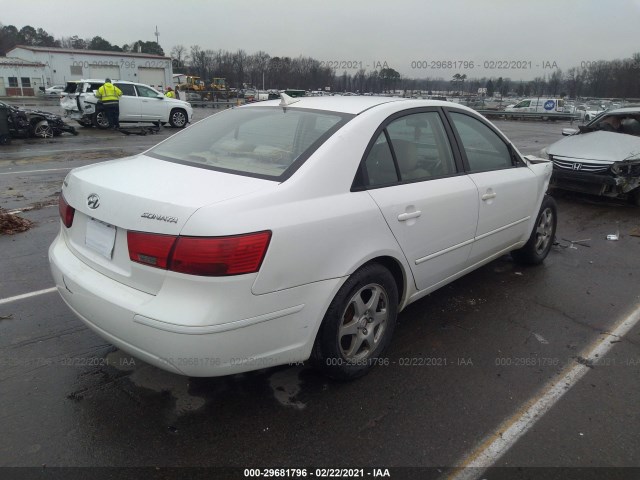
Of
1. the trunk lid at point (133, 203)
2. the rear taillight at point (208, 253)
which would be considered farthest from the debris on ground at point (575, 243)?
the rear taillight at point (208, 253)

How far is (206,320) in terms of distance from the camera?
6.86ft

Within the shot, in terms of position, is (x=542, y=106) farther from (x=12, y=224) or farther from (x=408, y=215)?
(x=408, y=215)

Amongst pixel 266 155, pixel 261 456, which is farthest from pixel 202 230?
pixel 261 456

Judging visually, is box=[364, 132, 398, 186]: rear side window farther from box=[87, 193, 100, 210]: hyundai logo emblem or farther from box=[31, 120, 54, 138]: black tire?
box=[31, 120, 54, 138]: black tire

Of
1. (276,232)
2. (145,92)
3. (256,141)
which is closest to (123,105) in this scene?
(145,92)

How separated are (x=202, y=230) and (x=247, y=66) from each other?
82008 millimetres

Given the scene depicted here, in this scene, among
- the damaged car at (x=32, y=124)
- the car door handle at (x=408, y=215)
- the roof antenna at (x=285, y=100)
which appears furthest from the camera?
the damaged car at (x=32, y=124)

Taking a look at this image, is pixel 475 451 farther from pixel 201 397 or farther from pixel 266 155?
pixel 266 155

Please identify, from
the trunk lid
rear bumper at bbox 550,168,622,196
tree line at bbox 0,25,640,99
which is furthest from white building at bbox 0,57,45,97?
the trunk lid

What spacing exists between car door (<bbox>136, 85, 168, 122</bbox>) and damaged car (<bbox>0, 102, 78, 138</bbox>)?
320cm

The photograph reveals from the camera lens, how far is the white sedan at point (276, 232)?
83.4 inches

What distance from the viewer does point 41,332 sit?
10.9ft

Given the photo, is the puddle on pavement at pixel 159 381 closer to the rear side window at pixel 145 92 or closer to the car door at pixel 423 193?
the car door at pixel 423 193

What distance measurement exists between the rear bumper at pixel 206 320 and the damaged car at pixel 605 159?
6.51 m
